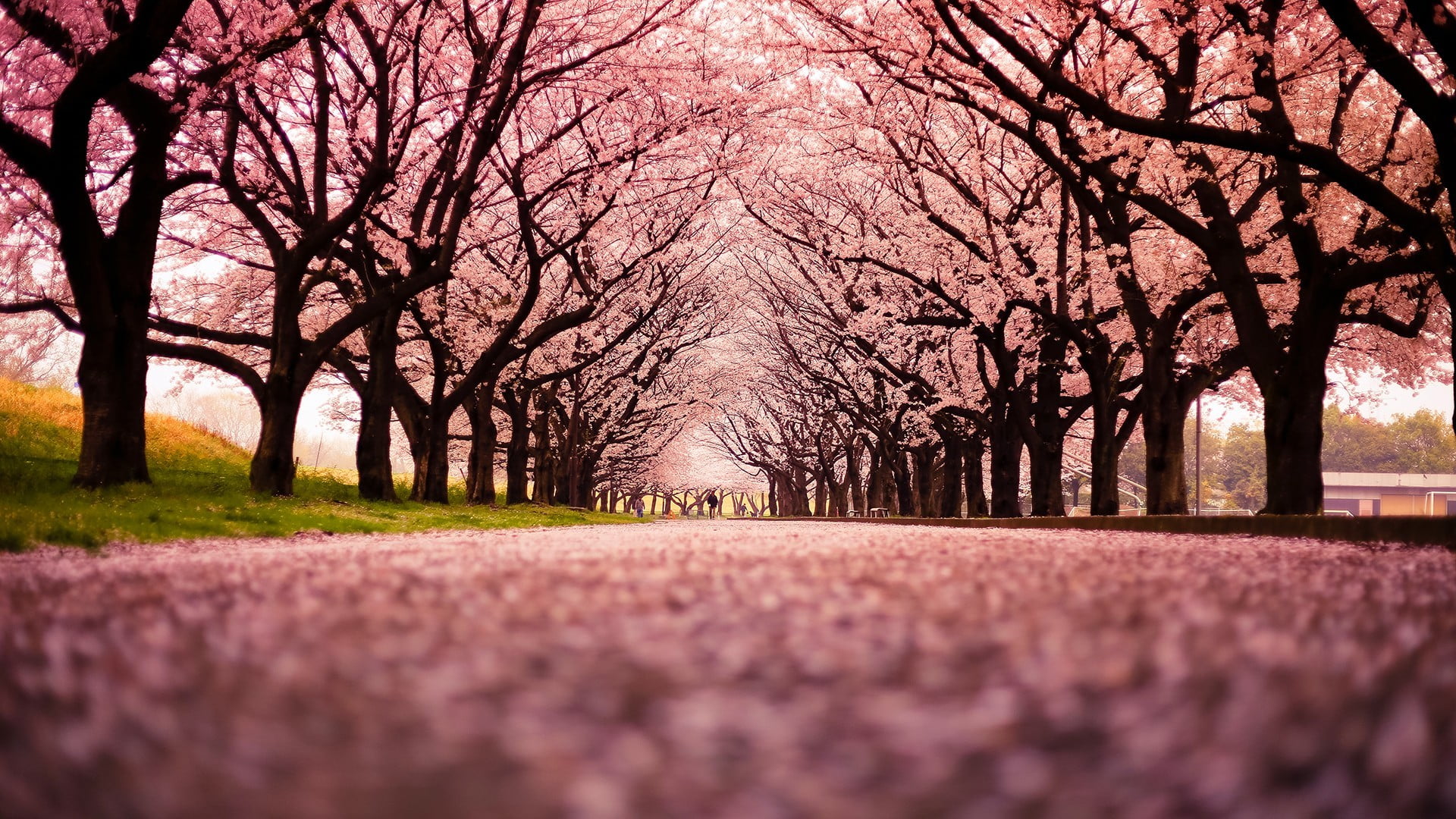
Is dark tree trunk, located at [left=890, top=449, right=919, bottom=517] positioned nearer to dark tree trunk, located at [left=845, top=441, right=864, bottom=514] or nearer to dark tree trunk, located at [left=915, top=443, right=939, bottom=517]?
dark tree trunk, located at [left=915, top=443, right=939, bottom=517]

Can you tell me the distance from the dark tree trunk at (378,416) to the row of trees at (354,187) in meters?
0.06

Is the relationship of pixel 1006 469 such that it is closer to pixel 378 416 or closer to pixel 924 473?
pixel 924 473

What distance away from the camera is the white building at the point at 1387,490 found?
337 ft

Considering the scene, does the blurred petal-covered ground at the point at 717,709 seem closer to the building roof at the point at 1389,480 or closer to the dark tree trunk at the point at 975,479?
the dark tree trunk at the point at 975,479

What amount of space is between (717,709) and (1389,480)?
124 metres

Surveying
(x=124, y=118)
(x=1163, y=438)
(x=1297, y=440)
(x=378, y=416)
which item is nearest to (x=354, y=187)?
(x=378, y=416)

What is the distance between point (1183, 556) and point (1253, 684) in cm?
376

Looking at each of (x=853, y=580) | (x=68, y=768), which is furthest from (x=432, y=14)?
(x=68, y=768)

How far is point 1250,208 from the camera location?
54.5 ft

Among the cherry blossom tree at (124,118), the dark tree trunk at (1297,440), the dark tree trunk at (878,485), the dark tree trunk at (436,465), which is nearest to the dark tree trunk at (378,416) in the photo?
the dark tree trunk at (436,465)

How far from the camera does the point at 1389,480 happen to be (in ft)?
339

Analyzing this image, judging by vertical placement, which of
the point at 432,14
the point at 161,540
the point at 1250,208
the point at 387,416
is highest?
the point at 432,14

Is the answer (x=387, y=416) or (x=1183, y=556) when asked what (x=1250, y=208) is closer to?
(x=1183, y=556)

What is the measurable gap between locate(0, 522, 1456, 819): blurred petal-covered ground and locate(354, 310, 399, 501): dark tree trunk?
64.6ft
